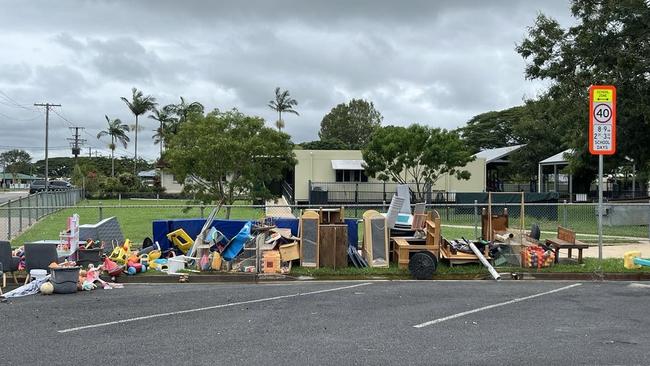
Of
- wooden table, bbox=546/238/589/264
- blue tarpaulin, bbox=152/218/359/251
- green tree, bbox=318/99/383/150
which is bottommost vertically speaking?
wooden table, bbox=546/238/589/264

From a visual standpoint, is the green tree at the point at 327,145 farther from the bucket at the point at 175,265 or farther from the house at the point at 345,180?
the bucket at the point at 175,265

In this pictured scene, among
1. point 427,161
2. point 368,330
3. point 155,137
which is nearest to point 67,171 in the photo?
point 155,137

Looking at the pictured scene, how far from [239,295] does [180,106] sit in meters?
65.0

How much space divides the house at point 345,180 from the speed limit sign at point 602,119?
24711 mm

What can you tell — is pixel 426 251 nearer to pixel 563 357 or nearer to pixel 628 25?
pixel 563 357

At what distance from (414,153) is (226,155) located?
52.4 feet

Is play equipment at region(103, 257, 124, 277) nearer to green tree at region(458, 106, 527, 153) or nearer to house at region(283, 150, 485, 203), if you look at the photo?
house at region(283, 150, 485, 203)

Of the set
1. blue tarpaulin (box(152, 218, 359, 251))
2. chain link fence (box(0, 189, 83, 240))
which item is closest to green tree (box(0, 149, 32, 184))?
chain link fence (box(0, 189, 83, 240))

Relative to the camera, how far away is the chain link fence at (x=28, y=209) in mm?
16844

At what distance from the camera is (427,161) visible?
35344mm

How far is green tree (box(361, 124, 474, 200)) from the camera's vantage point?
3519 cm

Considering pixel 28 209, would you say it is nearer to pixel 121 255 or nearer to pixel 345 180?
pixel 121 255

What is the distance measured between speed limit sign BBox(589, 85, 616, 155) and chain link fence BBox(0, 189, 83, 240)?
41.7 ft

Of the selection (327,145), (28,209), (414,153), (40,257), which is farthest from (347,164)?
(327,145)
